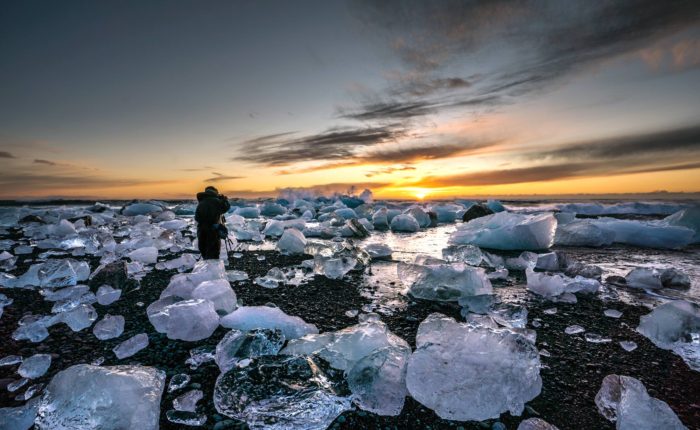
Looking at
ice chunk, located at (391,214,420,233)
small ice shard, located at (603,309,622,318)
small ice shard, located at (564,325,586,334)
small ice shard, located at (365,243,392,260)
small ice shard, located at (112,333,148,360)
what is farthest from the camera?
ice chunk, located at (391,214,420,233)

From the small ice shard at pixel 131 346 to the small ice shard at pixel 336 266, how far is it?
6.78 feet

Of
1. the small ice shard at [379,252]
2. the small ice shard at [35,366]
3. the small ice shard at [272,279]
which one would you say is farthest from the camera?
the small ice shard at [379,252]

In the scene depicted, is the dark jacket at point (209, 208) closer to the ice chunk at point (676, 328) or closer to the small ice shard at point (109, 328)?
the small ice shard at point (109, 328)

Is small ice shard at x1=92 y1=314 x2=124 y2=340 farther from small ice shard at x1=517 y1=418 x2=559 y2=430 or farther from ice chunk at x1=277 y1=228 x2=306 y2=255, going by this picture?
ice chunk at x1=277 y1=228 x2=306 y2=255

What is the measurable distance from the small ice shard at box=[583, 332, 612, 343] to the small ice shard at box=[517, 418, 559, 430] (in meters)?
1.13

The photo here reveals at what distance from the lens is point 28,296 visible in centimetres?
297

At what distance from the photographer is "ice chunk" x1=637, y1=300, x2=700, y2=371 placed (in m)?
2.03

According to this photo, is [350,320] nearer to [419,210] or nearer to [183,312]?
[183,312]

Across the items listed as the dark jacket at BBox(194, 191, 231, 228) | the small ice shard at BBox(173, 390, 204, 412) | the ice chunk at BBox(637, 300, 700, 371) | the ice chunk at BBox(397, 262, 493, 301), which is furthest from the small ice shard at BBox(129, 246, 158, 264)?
the ice chunk at BBox(637, 300, 700, 371)

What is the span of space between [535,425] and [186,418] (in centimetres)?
153

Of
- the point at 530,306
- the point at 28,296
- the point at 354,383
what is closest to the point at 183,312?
the point at 354,383

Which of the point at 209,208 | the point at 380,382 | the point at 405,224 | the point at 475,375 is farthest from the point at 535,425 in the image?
the point at 405,224

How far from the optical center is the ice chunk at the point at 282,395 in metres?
1.38

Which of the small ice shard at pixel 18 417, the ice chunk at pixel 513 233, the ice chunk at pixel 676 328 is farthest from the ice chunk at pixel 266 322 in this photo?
the ice chunk at pixel 513 233
